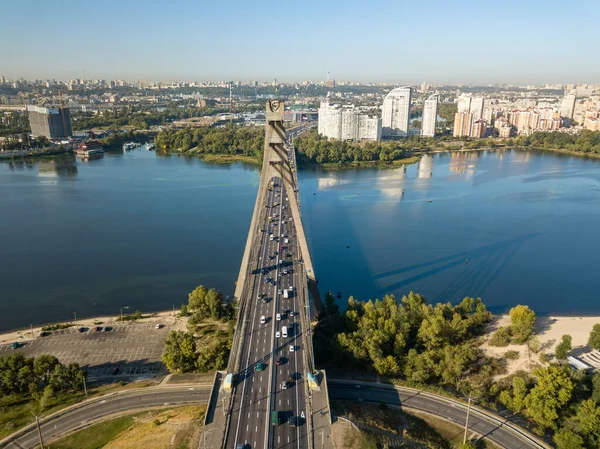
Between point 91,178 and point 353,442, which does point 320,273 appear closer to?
point 353,442

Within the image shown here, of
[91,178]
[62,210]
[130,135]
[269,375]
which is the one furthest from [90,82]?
[269,375]

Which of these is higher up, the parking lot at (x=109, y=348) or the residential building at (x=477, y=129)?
the residential building at (x=477, y=129)

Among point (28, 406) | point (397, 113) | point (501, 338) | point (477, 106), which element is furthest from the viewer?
point (477, 106)

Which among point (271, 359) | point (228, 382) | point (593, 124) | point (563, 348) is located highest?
point (593, 124)

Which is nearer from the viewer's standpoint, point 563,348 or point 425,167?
point 563,348

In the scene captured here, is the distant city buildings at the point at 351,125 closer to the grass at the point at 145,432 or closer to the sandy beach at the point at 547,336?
the sandy beach at the point at 547,336

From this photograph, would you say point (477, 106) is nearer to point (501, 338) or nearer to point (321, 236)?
point (321, 236)

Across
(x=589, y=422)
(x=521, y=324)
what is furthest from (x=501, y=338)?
(x=589, y=422)

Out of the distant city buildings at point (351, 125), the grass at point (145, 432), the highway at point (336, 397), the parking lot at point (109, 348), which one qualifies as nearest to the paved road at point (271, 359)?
the grass at point (145, 432)
